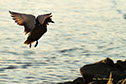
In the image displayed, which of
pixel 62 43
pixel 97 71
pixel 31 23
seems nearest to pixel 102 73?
pixel 97 71

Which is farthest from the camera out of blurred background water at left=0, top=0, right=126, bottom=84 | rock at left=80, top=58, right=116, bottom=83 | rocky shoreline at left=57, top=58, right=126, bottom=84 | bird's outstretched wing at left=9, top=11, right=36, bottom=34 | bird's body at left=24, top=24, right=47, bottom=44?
blurred background water at left=0, top=0, right=126, bottom=84

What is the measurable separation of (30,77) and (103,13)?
62.8 feet

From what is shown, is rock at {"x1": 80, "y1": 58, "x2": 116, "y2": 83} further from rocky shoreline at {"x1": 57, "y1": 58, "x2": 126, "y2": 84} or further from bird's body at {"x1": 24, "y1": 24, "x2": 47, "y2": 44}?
bird's body at {"x1": 24, "y1": 24, "x2": 47, "y2": 44}

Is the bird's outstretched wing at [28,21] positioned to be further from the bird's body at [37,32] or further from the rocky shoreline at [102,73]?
the rocky shoreline at [102,73]

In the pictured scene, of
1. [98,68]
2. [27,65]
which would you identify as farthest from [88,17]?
[98,68]

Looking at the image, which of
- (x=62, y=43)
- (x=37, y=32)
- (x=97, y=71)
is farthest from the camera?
(x=62, y=43)

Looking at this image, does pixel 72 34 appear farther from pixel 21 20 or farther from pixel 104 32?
pixel 21 20

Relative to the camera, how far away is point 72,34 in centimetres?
2986

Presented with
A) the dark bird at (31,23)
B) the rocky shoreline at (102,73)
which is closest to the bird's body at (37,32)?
the dark bird at (31,23)

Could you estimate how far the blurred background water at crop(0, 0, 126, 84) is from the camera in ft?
71.6

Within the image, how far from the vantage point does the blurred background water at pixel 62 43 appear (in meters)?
21.8

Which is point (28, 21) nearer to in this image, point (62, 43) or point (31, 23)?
point (31, 23)

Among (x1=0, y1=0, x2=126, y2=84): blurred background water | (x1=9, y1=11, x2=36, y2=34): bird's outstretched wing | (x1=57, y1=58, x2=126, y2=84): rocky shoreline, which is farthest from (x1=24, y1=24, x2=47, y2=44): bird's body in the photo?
(x1=0, y1=0, x2=126, y2=84): blurred background water

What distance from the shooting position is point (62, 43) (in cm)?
2781
